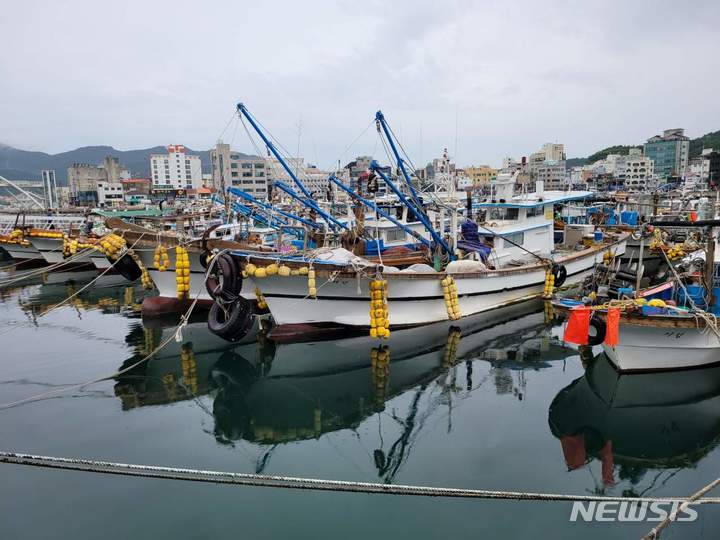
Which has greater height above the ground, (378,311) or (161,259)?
(161,259)

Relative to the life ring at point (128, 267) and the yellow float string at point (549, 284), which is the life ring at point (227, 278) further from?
the yellow float string at point (549, 284)

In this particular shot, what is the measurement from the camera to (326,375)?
10.6 m

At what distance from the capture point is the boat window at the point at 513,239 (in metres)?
16.2

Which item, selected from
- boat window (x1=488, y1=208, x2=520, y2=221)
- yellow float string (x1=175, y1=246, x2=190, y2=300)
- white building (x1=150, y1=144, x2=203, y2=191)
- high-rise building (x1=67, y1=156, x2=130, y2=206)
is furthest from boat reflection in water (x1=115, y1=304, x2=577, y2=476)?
white building (x1=150, y1=144, x2=203, y2=191)

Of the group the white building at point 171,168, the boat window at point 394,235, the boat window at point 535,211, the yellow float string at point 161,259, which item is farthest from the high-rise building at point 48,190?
the boat window at point 535,211

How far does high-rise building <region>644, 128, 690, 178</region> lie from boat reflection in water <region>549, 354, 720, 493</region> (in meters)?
104

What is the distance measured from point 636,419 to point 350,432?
194 inches

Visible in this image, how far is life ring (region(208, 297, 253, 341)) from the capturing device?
11422 mm

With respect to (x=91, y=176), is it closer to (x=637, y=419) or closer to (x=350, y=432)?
(x=350, y=432)

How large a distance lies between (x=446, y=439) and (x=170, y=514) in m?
4.14

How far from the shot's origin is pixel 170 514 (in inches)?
230

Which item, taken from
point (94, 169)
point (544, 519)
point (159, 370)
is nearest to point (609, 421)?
point (544, 519)

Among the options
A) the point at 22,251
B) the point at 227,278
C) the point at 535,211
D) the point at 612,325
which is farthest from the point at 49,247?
the point at 612,325

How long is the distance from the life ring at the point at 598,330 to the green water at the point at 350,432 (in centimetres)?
113
